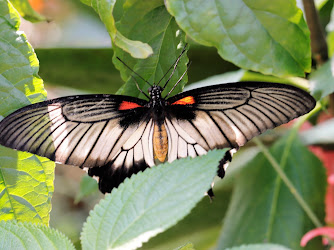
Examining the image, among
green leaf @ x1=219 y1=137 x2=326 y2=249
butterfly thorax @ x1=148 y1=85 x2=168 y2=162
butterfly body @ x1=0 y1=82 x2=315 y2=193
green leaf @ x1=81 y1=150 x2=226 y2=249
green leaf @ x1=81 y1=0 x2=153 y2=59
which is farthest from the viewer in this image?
green leaf @ x1=219 y1=137 x2=326 y2=249

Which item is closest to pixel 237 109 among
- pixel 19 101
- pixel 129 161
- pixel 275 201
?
pixel 129 161

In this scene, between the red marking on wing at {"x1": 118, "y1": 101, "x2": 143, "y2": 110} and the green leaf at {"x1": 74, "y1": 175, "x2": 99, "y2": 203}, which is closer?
the red marking on wing at {"x1": 118, "y1": 101, "x2": 143, "y2": 110}

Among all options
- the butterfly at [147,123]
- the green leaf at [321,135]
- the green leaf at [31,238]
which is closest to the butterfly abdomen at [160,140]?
the butterfly at [147,123]

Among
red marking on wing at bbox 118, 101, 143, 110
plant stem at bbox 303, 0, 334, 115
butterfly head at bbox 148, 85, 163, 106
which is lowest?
butterfly head at bbox 148, 85, 163, 106

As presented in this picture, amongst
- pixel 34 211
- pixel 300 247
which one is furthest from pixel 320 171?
pixel 34 211

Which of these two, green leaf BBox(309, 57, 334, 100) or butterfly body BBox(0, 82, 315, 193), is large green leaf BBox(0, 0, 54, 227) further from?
green leaf BBox(309, 57, 334, 100)

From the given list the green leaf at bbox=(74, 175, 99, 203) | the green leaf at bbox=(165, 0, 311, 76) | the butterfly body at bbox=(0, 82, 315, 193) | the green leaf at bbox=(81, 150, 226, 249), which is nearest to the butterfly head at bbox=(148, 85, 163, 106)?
the butterfly body at bbox=(0, 82, 315, 193)
